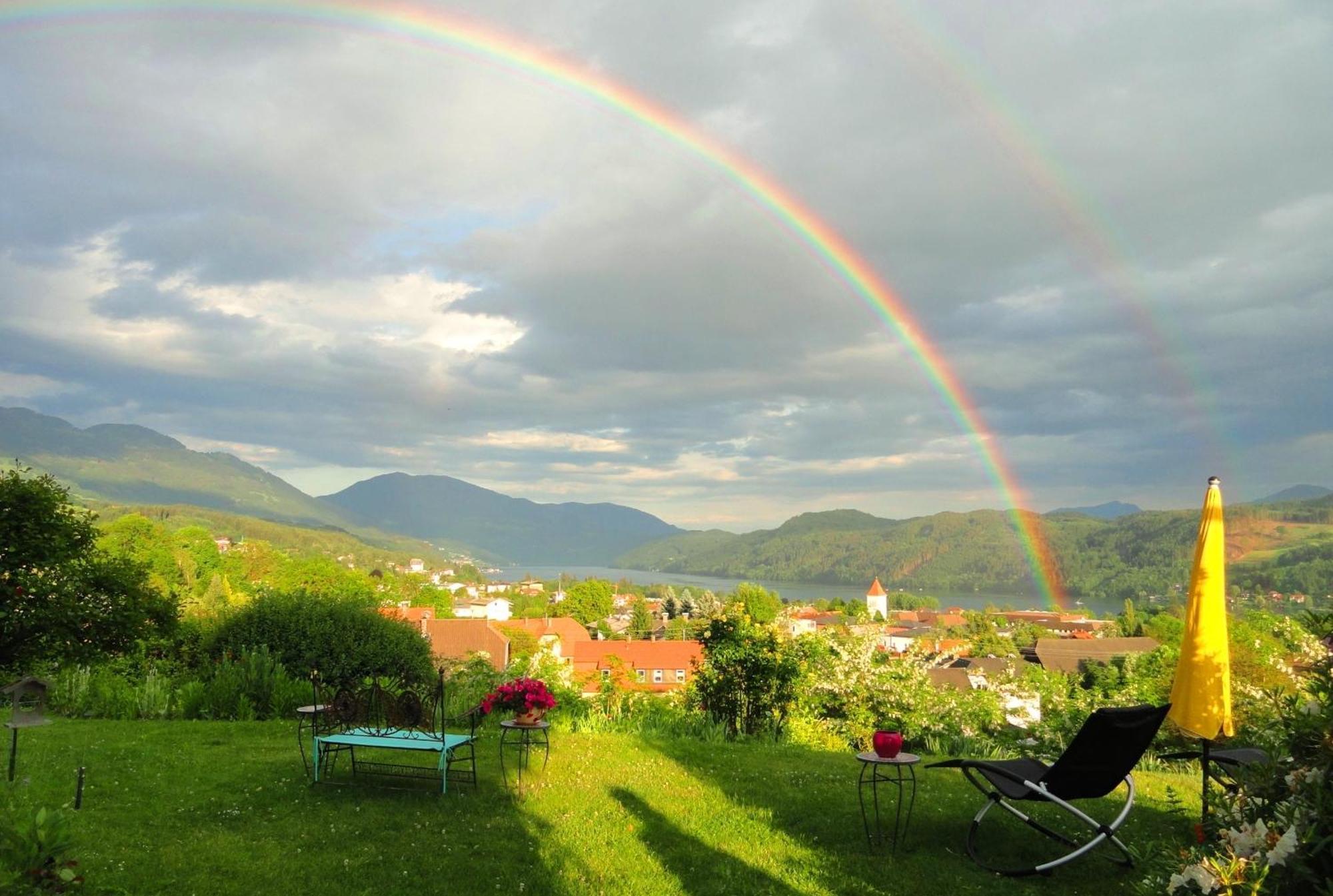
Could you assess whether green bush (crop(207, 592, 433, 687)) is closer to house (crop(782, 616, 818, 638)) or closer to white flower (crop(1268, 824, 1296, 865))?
house (crop(782, 616, 818, 638))

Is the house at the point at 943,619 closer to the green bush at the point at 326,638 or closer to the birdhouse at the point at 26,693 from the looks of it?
the green bush at the point at 326,638

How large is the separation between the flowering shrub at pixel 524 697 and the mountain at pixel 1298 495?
66.0 meters

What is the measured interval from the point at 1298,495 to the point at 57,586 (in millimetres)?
94806

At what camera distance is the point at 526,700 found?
6559 mm

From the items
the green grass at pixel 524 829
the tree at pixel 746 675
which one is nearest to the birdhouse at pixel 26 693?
the green grass at pixel 524 829

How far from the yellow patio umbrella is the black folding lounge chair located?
0.80 feet

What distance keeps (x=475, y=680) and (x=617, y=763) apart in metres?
4.79

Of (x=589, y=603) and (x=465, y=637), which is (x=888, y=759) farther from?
(x=589, y=603)

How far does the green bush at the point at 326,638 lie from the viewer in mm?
13195

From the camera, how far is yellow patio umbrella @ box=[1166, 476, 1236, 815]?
182 inches

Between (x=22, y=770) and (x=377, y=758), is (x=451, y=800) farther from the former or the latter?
(x=22, y=770)

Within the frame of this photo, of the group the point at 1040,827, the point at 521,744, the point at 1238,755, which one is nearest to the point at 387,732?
the point at 521,744

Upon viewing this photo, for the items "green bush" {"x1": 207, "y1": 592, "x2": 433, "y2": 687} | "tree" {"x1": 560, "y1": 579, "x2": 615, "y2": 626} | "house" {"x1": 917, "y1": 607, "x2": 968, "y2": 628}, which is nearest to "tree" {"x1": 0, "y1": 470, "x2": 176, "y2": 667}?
"green bush" {"x1": 207, "y1": 592, "x2": 433, "y2": 687}

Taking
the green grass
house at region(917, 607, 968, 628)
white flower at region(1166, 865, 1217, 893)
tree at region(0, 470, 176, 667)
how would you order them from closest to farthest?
white flower at region(1166, 865, 1217, 893) < the green grass < tree at region(0, 470, 176, 667) < house at region(917, 607, 968, 628)
